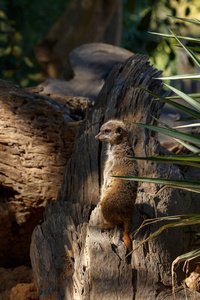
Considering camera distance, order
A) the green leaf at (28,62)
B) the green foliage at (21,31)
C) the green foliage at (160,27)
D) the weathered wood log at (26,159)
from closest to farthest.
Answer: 1. the weathered wood log at (26,159)
2. the green foliage at (160,27)
3. the green foliage at (21,31)
4. the green leaf at (28,62)

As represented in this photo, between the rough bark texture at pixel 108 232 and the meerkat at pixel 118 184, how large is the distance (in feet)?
0.31

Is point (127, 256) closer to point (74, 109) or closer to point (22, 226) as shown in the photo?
point (22, 226)

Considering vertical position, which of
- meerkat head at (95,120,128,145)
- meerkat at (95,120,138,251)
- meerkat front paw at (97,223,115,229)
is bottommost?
meerkat front paw at (97,223,115,229)

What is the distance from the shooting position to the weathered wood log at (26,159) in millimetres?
3100

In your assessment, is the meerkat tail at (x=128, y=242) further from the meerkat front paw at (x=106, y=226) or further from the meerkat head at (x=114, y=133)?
the meerkat head at (x=114, y=133)

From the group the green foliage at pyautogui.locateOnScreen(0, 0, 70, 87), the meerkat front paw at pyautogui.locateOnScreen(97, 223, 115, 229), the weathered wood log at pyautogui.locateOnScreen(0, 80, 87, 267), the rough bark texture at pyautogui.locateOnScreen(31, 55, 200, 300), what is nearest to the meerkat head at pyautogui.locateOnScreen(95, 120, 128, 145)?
the rough bark texture at pyautogui.locateOnScreen(31, 55, 200, 300)

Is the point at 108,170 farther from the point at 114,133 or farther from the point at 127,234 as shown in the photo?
the point at 127,234

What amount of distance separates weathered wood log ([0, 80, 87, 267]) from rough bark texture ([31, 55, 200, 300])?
1.02 feet

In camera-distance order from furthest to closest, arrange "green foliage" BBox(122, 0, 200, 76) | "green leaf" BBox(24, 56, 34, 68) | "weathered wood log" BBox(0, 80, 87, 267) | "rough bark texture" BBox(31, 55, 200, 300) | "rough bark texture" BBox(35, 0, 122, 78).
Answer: "green leaf" BBox(24, 56, 34, 68) < "rough bark texture" BBox(35, 0, 122, 78) < "green foliage" BBox(122, 0, 200, 76) < "weathered wood log" BBox(0, 80, 87, 267) < "rough bark texture" BBox(31, 55, 200, 300)

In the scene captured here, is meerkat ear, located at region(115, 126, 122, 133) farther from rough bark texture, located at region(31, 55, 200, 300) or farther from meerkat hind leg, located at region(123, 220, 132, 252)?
meerkat hind leg, located at region(123, 220, 132, 252)

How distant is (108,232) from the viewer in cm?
226

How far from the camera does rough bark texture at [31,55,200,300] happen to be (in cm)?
205

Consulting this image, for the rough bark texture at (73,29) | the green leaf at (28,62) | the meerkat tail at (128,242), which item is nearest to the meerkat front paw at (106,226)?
the meerkat tail at (128,242)

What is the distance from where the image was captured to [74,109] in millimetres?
3672
